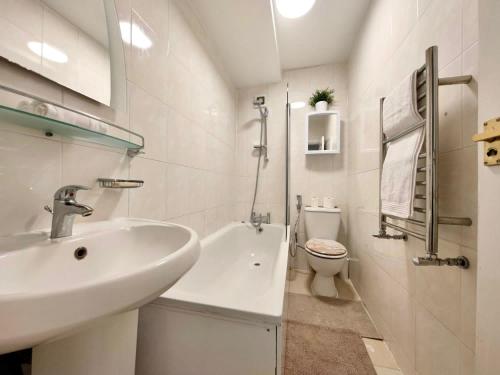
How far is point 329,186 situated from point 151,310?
192 centimetres

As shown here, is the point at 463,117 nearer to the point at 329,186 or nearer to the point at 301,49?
the point at 329,186

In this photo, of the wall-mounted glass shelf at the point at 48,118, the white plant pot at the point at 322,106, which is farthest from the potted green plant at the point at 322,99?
the wall-mounted glass shelf at the point at 48,118

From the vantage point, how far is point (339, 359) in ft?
3.45

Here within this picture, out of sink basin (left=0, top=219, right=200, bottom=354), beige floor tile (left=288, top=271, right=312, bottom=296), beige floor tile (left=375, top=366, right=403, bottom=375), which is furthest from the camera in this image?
beige floor tile (left=288, top=271, right=312, bottom=296)

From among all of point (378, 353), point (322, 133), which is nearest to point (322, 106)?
point (322, 133)

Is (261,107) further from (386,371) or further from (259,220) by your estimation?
(386,371)

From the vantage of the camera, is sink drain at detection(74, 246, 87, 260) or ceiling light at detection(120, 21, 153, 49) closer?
sink drain at detection(74, 246, 87, 260)

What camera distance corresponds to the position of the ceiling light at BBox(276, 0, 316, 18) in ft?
4.62

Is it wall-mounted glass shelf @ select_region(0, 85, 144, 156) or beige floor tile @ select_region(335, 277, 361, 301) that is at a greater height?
wall-mounted glass shelf @ select_region(0, 85, 144, 156)

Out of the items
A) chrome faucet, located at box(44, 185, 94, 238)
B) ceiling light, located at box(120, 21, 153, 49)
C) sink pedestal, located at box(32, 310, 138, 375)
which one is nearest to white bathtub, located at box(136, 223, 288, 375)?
sink pedestal, located at box(32, 310, 138, 375)

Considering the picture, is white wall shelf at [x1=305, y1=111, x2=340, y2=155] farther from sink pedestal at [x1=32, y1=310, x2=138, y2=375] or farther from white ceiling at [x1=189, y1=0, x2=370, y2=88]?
sink pedestal at [x1=32, y1=310, x2=138, y2=375]

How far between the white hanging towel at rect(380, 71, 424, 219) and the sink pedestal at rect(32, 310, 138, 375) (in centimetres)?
112

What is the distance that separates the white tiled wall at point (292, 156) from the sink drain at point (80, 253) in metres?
1.80

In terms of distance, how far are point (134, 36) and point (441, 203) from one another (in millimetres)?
1495
